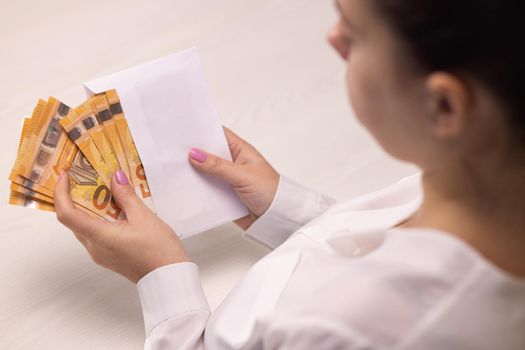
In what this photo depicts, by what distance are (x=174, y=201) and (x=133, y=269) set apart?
0.45 ft

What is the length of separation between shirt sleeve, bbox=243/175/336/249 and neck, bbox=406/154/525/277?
0.41 metres

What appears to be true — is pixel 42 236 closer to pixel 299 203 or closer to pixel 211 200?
pixel 211 200

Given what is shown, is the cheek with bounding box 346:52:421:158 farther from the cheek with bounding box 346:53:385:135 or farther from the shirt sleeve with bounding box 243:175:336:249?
the shirt sleeve with bounding box 243:175:336:249

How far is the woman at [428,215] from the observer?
18.8 inches

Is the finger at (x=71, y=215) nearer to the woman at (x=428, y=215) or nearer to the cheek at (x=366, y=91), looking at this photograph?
the woman at (x=428, y=215)

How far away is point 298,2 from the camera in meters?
1.41

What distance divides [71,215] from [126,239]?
0.26 feet

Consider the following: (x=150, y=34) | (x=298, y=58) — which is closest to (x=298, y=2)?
(x=298, y=58)

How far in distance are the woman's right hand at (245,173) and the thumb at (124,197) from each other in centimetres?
11

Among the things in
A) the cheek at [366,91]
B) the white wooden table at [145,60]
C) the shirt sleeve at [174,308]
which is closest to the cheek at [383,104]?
the cheek at [366,91]

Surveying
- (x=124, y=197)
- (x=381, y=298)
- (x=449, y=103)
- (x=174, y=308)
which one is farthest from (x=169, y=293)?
(x=449, y=103)

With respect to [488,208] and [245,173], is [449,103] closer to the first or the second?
[488,208]

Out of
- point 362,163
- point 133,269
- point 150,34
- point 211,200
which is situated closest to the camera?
point 133,269

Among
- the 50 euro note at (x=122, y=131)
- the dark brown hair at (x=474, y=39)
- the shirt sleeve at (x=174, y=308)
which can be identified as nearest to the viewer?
the dark brown hair at (x=474, y=39)
